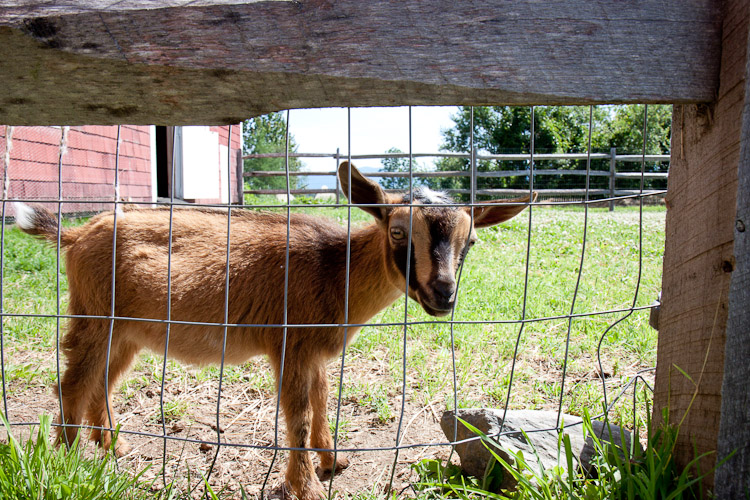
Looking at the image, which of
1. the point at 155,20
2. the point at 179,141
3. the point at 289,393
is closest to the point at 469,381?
the point at 289,393

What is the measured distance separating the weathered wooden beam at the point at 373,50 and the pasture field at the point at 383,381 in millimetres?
1002

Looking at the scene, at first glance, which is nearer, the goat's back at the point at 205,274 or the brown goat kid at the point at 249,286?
the brown goat kid at the point at 249,286

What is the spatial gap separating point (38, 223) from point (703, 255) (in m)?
3.89

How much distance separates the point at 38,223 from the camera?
142 inches

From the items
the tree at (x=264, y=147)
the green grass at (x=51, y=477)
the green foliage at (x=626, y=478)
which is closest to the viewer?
the green foliage at (x=626, y=478)

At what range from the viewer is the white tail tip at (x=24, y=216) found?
3.51 meters

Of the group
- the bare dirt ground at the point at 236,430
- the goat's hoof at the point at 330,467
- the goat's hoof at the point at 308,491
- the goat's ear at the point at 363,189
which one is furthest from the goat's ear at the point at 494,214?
the goat's hoof at the point at 308,491

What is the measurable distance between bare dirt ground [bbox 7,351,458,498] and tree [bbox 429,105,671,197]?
1296 cm

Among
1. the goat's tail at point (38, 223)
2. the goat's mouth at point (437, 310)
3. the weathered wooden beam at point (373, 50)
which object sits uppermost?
the weathered wooden beam at point (373, 50)

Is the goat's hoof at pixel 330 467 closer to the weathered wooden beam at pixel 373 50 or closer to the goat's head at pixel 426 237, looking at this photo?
the goat's head at pixel 426 237

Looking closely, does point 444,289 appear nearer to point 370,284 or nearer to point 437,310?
point 437,310

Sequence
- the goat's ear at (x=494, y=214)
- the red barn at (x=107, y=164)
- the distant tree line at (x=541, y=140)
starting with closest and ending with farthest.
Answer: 1. the goat's ear at (x=494, y=214)
2. the red barn at (x=107, y=164)
3. the distant tree line at (x=541, y=140)

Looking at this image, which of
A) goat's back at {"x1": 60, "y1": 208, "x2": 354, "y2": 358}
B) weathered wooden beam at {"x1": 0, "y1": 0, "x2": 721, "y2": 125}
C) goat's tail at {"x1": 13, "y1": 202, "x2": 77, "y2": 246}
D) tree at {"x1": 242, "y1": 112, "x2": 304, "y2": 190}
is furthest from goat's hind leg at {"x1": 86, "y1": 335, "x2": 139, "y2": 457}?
tree at {"x1": 242, "y1": 112, "x2": 304, "y2": 190}

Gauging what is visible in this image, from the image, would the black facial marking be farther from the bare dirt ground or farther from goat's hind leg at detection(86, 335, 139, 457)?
goat's hind leg at detection(86, 335, 139, 457)
